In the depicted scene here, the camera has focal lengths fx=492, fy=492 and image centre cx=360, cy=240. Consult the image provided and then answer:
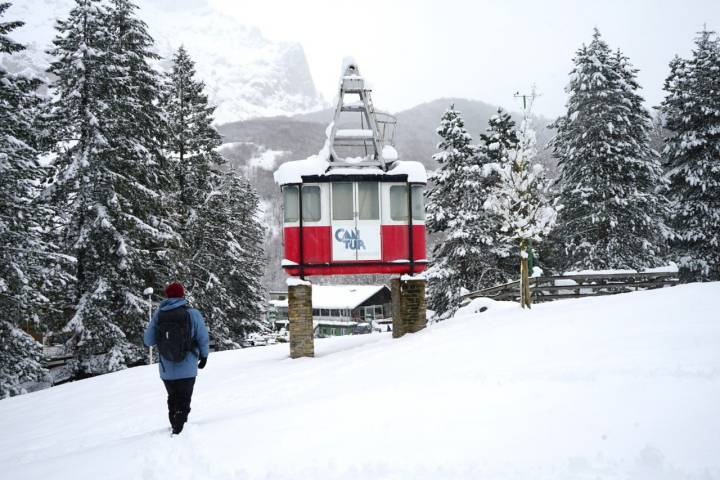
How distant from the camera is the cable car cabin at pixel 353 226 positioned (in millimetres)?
14820

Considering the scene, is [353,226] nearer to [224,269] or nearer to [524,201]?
[524,201]

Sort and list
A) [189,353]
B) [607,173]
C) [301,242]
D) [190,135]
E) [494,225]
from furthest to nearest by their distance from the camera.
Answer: [190,135], [494,225], [607,173], [301,242], [189,353]

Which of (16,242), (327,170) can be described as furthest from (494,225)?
(16,242)

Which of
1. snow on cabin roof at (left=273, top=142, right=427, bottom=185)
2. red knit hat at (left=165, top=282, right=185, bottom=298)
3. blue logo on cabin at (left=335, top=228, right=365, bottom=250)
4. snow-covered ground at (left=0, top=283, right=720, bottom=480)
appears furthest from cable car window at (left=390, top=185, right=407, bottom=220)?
red knit hat at (left=165, top=282, right=185, bottom=298)

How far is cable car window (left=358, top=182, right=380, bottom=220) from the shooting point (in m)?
15.1

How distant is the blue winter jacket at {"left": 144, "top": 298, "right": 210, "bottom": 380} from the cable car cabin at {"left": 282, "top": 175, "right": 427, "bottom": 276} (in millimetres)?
7857

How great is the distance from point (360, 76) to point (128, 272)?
11.4m

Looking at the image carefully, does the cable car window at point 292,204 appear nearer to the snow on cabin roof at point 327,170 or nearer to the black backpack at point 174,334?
the snow on cabin roof at point 327,170

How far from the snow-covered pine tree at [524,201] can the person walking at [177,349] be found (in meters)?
11.1

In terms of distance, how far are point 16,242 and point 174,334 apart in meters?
13.4

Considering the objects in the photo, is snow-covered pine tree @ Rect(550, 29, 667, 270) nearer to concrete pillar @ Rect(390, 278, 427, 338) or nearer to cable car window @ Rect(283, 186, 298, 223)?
concrete pillar @ Rect(390, 278, 427, 338)

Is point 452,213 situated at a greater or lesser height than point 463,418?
greater

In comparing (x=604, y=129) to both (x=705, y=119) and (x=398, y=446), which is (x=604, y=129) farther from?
(x=398, y=446)

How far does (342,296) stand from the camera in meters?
65.8
